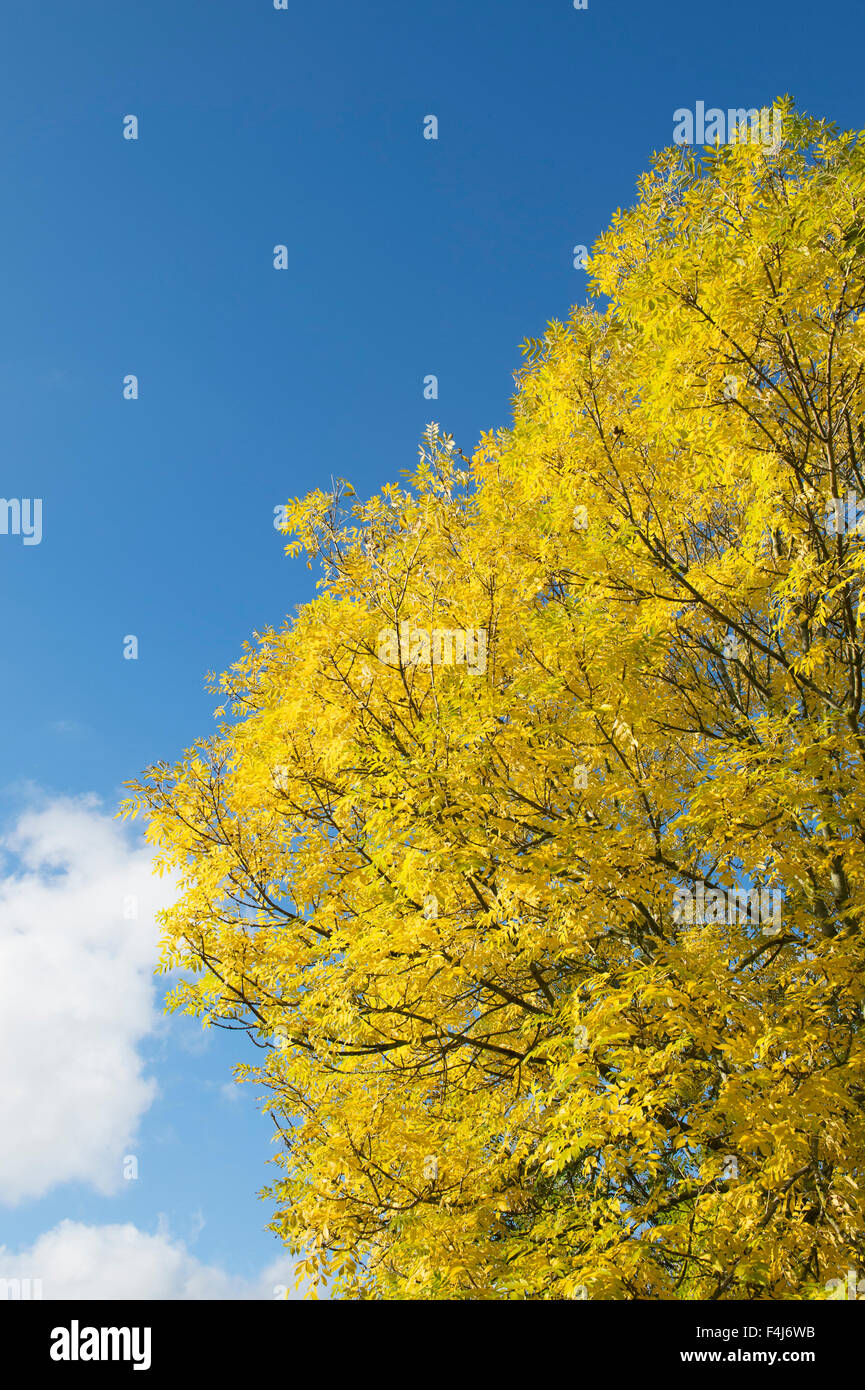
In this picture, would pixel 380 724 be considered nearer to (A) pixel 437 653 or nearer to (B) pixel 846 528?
(A) pixel 437 653

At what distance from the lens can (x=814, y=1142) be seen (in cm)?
459

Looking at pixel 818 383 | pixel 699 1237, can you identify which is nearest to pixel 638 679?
pixel 818 383

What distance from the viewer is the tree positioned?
188 inches

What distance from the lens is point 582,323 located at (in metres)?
5.82

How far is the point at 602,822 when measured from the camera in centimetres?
562

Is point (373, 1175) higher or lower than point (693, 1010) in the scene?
lower

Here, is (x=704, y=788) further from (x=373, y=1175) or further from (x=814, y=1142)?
(x=373, y=1175)

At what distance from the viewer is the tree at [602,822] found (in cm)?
477
